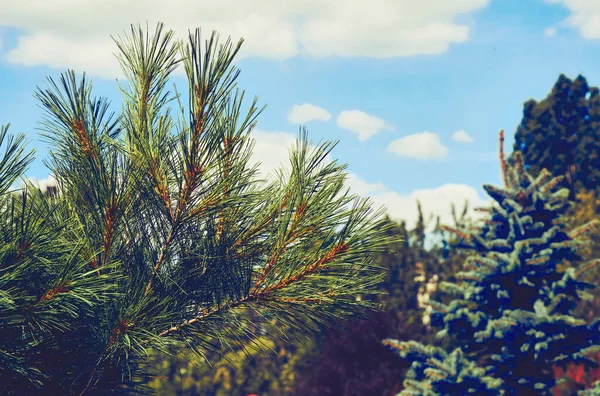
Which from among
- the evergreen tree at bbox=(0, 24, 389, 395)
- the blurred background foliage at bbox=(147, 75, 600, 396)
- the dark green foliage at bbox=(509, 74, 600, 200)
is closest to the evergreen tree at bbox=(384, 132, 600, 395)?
the blurred background foliage at bbox=(147, 75, 600, 396)

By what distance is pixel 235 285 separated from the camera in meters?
3.84

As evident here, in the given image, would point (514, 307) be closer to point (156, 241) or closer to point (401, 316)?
point (156, 241)

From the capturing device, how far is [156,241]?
12.3 ft

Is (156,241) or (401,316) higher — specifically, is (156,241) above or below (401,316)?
above

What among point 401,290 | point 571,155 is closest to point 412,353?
point 401,290

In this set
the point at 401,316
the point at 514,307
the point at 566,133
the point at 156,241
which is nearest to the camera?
the point at 156,241

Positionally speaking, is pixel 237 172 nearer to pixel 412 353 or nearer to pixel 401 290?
pixel 412 353

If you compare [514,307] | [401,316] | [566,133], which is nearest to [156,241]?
[514,307]

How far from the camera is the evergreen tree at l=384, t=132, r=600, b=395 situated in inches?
418

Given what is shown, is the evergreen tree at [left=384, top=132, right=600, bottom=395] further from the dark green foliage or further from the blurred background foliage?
the dark green foliage

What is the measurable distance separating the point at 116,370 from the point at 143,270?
0.65 m

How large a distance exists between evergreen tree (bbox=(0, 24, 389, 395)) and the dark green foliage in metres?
29.7

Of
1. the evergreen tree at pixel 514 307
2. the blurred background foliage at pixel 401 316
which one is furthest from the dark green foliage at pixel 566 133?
the evergreen tree at pixel 514 307

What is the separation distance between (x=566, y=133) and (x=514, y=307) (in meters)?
24.8
